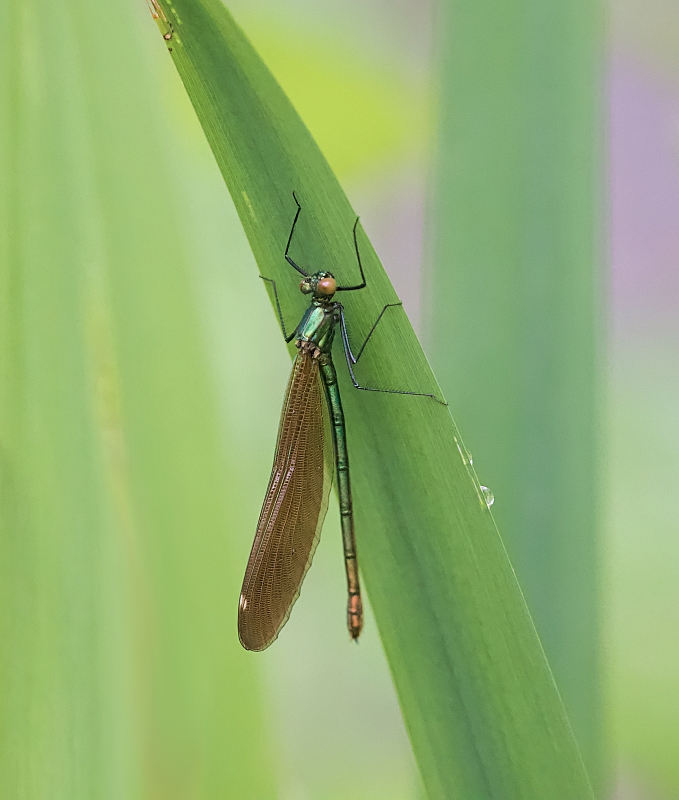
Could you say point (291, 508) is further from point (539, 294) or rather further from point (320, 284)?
point (539, 294)

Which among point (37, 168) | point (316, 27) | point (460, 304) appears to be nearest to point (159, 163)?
point (37, 168)

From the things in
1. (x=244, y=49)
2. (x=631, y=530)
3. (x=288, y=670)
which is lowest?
(x=288, y=670)

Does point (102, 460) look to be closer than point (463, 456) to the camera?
No

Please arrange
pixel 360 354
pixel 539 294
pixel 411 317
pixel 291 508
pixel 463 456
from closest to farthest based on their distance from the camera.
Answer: pixel 463 456
pixel 360 354
pixel 539 294
pixel 291 508
pixel 411 317

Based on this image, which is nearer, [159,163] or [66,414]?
[66,414]

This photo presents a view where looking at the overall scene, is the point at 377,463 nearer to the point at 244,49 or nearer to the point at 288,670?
the point at 244,49

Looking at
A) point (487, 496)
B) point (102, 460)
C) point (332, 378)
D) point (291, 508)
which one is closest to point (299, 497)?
point (291, 508)
